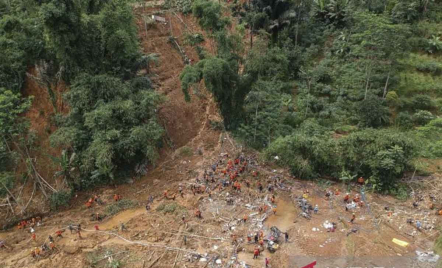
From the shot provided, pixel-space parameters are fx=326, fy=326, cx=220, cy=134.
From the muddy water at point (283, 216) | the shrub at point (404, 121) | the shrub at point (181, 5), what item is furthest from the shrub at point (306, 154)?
the shrub at point (181, 5)

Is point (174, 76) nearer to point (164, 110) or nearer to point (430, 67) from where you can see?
point (164, 110)

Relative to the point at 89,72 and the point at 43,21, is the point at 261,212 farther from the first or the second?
the point at 43,21

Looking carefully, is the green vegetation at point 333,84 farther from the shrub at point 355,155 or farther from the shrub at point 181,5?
the shrub at point 181,5

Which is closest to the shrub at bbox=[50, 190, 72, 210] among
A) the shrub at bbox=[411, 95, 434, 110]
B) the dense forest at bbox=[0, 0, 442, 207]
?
the dense forest at bbox=[0, 0, 442, 207]

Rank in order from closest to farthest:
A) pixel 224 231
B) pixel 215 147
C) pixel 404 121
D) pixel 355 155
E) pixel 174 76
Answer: pixel 224 231 < pixel 355 155 < pixel 404 121 < pixel 215 147 < pixel 174 76

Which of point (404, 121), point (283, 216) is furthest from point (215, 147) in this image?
point (404, 121)

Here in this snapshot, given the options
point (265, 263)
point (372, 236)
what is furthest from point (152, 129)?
point (372, 236)
